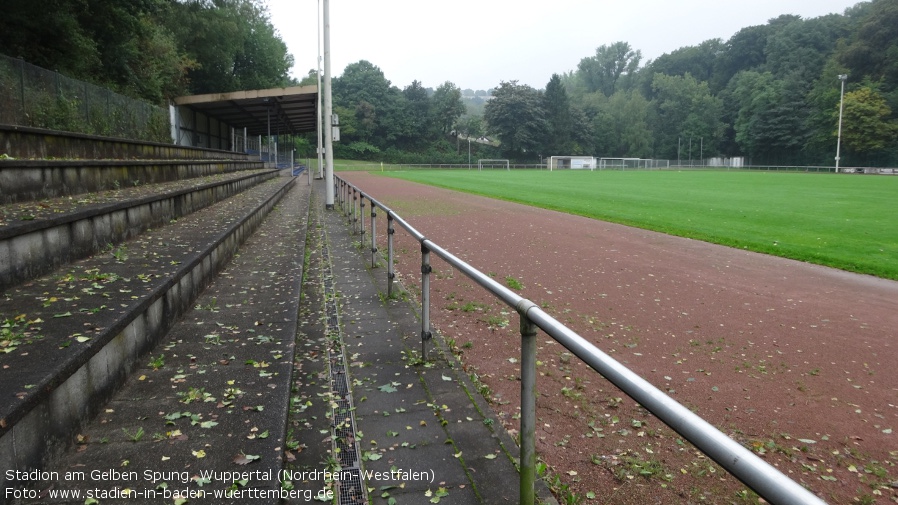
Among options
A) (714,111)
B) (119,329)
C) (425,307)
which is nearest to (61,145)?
(119,329)

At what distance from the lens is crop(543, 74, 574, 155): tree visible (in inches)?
3907

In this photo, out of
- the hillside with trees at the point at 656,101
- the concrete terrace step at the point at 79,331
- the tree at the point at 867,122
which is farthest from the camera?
the tree at the point at 867,122

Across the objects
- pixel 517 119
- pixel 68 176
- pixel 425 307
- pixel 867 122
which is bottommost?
pixel 425 307

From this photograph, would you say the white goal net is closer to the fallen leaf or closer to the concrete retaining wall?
the concrete retaining wall

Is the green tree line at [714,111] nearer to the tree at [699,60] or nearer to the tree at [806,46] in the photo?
the tree at [806,46]

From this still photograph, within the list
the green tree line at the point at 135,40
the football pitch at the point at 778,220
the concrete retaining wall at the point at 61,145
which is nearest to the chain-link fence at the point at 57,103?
the concrete retaining wall at the point at 61,145

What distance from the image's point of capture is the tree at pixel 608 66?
6383 inches

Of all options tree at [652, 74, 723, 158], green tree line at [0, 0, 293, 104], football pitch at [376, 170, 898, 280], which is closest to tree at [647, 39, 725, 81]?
tree at [652, 74, 723, 158]

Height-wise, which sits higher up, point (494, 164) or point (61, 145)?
point (494, 164)

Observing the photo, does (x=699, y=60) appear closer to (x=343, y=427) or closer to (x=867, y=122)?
(x=867, y=122)

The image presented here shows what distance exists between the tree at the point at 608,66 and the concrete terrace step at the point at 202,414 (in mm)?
167373

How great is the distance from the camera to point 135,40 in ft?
85.4

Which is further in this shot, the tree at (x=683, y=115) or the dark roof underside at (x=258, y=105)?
the tree at (x=683, y=115)

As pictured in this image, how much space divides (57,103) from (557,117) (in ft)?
310
